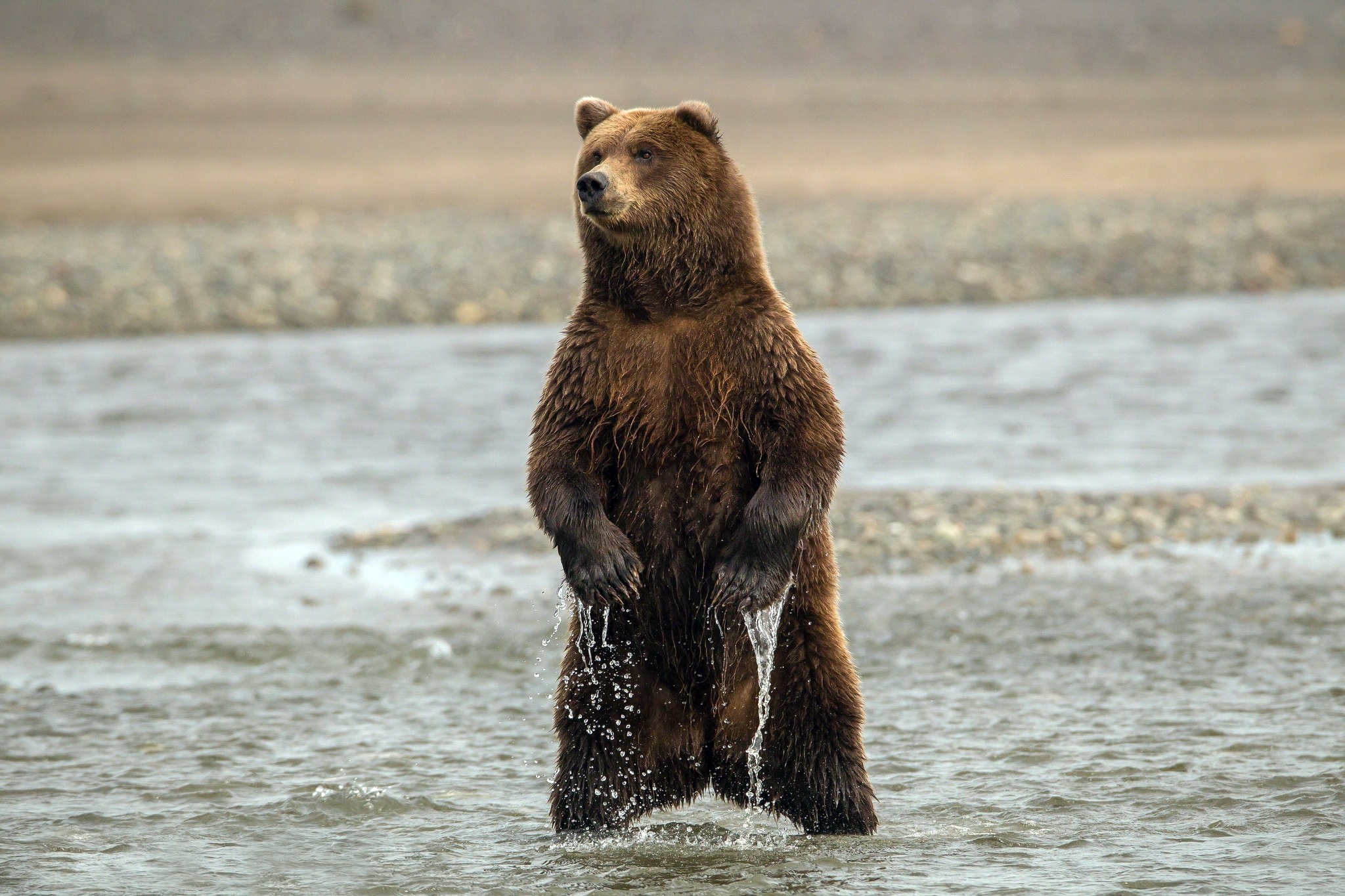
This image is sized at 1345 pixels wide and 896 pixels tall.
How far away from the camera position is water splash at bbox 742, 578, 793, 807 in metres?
4.46

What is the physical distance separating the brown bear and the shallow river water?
0.23 metres

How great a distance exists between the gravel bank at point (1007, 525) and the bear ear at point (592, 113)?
3381mm

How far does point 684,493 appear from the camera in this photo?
14.9ft

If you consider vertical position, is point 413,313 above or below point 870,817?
above

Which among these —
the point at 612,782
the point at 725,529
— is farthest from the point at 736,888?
the point at 725,529

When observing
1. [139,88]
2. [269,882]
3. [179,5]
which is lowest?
[269,882]

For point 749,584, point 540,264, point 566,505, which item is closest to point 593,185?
point 566,505

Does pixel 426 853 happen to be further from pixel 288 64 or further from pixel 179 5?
pixel 179 5

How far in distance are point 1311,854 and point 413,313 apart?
42.9 ft

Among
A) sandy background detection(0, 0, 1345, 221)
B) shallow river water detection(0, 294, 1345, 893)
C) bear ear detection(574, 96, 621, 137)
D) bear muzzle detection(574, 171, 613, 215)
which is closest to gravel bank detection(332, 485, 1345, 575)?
shallow river water detection(0, 294, 1345, 893)

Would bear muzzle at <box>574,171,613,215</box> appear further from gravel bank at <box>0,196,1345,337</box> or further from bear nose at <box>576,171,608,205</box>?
gravel bank at <box>0,196,1345,337</box>

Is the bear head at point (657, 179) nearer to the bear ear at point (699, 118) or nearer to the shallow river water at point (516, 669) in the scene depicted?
the bear ear at point (699, 118)

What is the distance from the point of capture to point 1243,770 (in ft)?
16.8

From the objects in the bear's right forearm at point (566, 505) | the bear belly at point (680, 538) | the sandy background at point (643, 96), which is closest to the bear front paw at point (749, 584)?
the bear belly at point (680, 538)
